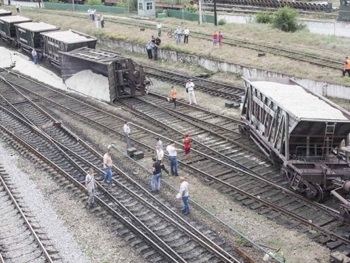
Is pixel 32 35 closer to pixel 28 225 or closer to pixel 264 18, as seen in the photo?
pixel 264 18

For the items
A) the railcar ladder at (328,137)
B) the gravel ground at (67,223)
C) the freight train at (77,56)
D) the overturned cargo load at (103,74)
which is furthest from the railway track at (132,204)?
the railcar ladder at (328,137)

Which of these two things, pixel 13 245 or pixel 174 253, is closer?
pixel 174 253

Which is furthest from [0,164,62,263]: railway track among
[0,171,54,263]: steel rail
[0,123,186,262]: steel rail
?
[0,123,186,262]: steel rail

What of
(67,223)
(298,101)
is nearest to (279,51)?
(298,101)

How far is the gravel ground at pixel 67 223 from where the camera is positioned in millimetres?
12742

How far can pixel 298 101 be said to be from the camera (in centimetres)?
1634

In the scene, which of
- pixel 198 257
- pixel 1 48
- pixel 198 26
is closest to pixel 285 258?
pixel 198 257

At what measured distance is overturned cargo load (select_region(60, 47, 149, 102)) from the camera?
26281 mm

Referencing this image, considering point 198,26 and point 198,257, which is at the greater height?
point 198,26

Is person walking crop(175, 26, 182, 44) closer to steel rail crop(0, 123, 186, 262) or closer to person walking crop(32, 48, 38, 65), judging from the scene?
person walking crop(32, 48, 38, 65)

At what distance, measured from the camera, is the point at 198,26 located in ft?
147

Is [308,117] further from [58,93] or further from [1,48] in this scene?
[1,48]

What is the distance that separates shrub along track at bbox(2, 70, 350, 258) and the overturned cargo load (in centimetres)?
290

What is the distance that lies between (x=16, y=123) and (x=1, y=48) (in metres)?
22.3
